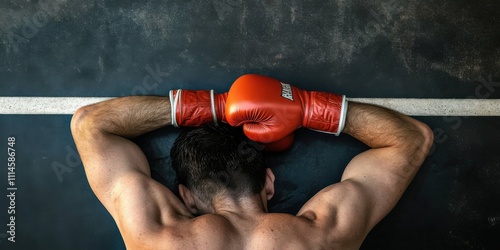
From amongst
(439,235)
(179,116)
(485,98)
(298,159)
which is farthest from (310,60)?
(439,235)

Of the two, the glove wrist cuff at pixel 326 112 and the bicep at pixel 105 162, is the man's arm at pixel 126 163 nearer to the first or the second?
the bicep at pixel 105 162

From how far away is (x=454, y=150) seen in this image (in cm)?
350

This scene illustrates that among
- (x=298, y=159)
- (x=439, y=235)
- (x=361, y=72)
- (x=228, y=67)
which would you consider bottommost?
(x=439, y=235)

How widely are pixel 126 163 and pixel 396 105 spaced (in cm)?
185

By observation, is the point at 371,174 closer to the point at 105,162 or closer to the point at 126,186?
the point at 126,186

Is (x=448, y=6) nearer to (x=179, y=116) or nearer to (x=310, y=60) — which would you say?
(x=310, y=60)

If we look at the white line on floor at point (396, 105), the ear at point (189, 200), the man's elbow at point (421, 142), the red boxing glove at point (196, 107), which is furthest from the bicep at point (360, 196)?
the red boxing glove at point (196, 107)

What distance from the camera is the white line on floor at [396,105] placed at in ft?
11.1

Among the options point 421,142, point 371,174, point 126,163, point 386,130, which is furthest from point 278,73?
point 126,163

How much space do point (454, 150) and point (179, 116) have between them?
1934 mm

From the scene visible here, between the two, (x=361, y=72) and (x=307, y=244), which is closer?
(x=307, y=244)

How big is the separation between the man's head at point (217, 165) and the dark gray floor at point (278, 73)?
1.37ft

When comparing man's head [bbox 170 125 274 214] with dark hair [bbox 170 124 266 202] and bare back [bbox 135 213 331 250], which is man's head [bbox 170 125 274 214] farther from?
bare back [bbox 135 213 331 250]

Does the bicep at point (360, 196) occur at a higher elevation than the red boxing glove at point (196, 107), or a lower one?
lower
